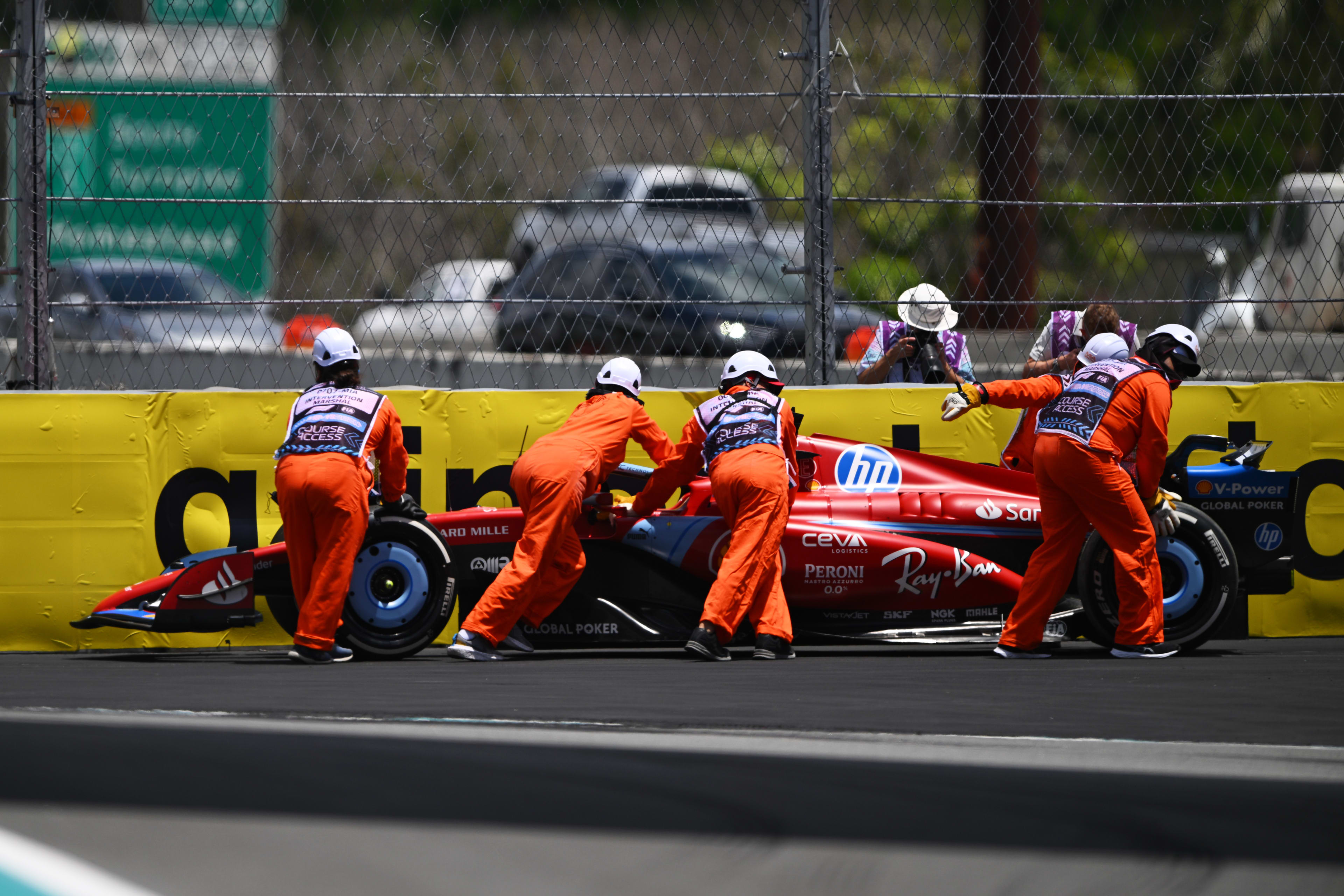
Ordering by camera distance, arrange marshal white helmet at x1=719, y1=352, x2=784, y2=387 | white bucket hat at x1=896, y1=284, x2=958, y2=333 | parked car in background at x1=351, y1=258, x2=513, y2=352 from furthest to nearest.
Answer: white bucket hat at x1=896, y1=284, x2=958, y2=333, parked car in background at x1=351, y1=258, x2=513, y2=352, marshal white helmet at x1=719, y1=352, x2=784, y2=387

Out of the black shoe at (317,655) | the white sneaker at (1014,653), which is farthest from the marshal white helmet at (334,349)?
the white sneaker at (1014,653)

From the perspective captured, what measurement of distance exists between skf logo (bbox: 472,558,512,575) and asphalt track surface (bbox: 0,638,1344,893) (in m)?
1.11

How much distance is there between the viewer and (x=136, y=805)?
159 inches

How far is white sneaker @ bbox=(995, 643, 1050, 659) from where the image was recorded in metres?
7.16

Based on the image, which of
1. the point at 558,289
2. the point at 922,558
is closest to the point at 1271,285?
the point at 922,558

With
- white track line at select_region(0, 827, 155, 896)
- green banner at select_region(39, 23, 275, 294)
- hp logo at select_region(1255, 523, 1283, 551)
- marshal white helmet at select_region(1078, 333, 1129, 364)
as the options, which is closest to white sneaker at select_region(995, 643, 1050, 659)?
hp logo at select_region(1255, 523, 1283, 551)

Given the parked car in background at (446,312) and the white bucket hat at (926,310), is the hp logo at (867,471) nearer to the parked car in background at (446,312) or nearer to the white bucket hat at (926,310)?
the white bucket hat at (926,310)

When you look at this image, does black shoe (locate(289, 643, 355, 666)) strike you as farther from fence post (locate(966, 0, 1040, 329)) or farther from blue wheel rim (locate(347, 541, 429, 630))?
fence post (locate(966, 0, 1040, 329))

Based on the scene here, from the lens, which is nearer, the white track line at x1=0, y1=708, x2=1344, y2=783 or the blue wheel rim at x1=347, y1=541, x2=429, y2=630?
the white track line at x1=0, y1=708, x2=1344, y2=783

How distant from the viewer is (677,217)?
8.27 m

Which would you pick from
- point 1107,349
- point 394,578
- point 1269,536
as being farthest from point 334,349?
point 1269,536

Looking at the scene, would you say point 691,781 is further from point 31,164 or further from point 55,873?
point 31,164

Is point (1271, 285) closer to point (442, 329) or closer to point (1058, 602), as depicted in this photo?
point (1058, 602)

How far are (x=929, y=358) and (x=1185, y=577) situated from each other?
76.0 inches
